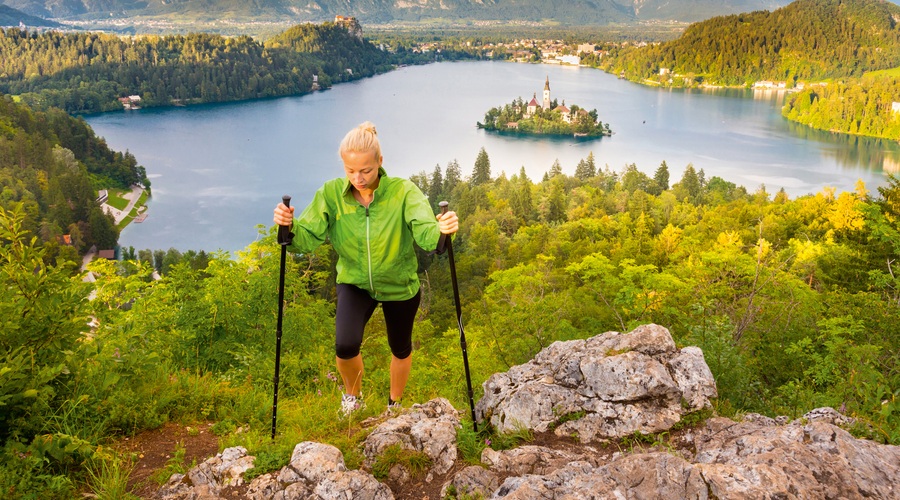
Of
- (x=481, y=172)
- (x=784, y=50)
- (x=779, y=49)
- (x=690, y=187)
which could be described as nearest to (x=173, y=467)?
(x=690, y=187)

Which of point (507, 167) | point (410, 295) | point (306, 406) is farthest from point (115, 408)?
point (507, 167)

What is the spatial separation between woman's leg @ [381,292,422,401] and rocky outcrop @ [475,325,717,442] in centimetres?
55

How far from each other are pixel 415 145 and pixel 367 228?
245ft

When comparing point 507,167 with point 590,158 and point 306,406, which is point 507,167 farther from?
point 306,406

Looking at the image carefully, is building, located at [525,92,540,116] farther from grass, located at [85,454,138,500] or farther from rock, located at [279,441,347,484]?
grass, located at [85,454,138,500]

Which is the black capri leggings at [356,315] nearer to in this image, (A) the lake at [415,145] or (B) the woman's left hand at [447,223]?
(B) the woman's left hand at [447,223]

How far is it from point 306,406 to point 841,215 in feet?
121

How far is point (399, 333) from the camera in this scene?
371 centimetres

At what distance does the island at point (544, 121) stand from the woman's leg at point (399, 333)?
9084 cm

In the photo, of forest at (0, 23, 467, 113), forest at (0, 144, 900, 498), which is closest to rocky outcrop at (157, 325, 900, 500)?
forest at (0, 144, 900, 498)

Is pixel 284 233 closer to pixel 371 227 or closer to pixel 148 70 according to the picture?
pixel 371 227

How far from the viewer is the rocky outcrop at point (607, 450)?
2.49m

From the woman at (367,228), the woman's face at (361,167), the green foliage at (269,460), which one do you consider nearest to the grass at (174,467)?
the green foliage at (269,460)

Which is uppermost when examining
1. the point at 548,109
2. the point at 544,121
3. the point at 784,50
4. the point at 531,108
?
the point at 784,50
